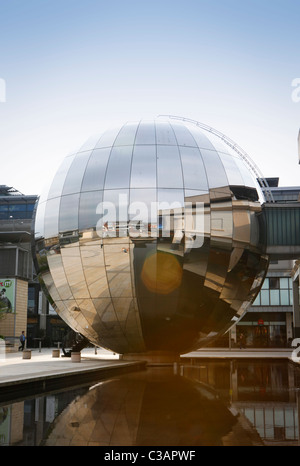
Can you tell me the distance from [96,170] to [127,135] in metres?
1.78

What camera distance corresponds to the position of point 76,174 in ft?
59.1

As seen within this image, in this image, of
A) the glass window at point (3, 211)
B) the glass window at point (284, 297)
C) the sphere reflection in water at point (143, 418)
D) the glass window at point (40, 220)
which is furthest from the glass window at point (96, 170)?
the glass window at point (3, 211)

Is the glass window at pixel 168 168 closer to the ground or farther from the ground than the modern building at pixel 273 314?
farther from the ground

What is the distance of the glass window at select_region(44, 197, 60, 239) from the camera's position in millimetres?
17875

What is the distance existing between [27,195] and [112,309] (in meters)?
66.7

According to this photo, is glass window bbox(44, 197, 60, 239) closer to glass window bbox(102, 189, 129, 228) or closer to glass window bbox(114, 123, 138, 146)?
glass window bbox(102, 189, 129, 228)

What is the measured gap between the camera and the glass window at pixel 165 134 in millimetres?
17859

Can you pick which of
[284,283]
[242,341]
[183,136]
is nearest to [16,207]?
[242,341]

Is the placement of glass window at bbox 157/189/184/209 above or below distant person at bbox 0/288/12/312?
above

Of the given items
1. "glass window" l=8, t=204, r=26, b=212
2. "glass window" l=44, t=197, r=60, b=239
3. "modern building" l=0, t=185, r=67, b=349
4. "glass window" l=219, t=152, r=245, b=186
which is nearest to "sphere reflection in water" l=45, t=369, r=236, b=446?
"glass window" l=44, t=197, r=60, b=239

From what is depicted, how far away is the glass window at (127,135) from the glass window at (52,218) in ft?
9.50

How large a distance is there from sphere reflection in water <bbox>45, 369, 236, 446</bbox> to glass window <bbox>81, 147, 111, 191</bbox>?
21.5ft

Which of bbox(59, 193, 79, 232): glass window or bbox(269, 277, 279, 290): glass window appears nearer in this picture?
bbox(59, 193, 79, 232): glass window

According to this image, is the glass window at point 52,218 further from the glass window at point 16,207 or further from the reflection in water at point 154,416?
the glass window at point 16,207
